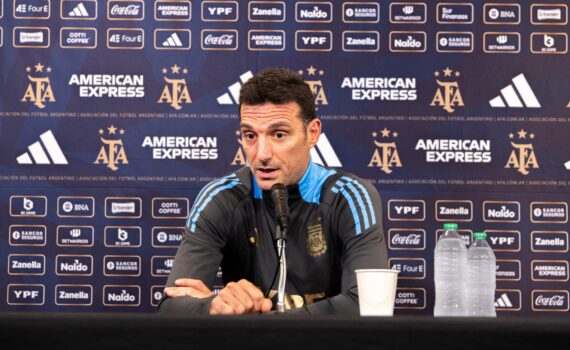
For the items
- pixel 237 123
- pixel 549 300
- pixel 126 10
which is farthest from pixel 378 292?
pixel 126 10

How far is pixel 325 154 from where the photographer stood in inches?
140

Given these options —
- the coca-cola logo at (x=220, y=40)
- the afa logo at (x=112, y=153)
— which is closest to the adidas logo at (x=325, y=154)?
the coca-cola logo at (x=220, y=40)

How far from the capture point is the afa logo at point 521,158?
3545 mm

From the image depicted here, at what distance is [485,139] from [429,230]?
510 mm

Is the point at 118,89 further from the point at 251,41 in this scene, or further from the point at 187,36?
the point at 251,41

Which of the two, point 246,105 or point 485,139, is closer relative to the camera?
point 246,105

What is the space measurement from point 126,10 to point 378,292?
2557 mm

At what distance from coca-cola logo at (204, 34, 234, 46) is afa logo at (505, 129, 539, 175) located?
4.65 ft

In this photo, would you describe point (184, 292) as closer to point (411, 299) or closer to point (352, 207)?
point (352, 207)

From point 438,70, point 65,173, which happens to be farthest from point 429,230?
point 65,173

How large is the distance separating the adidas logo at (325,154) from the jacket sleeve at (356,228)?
1.05 meters

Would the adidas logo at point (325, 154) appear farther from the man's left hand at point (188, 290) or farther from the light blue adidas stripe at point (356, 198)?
the man's left hand at point (188, 290)

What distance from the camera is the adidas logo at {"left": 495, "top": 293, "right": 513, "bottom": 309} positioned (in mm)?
3514

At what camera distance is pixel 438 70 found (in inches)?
142
